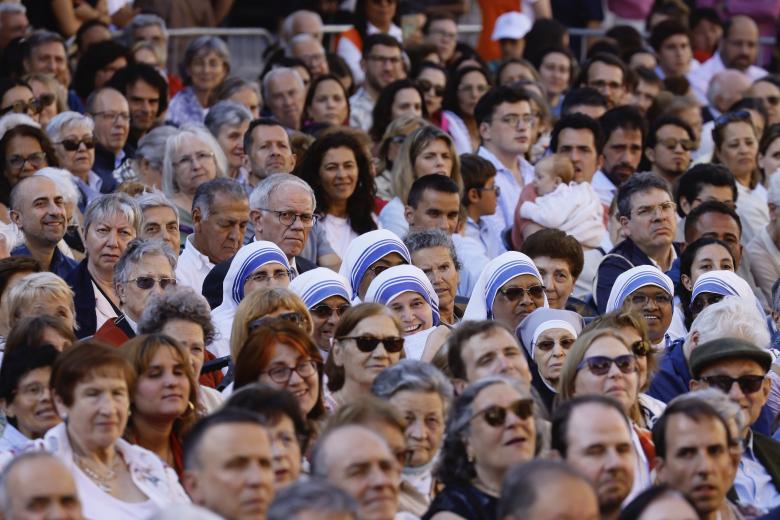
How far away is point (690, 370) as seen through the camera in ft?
29.7

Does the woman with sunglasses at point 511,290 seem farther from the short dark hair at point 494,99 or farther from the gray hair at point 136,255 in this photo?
the short dark hair at point 494,99

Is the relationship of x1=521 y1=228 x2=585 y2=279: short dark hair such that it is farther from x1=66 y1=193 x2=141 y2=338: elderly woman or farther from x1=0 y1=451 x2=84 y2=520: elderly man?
x1=0 y1=451 x2=84 y2=520: elderly man

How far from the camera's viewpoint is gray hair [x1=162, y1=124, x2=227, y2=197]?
12.1 metres

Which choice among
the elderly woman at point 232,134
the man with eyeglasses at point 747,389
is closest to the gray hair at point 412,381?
the man with eyeglasses at point 747,389

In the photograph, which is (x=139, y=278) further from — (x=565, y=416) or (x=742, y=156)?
(x=742, y=156)

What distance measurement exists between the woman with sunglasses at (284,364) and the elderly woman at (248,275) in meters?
1.75

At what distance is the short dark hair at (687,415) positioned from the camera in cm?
761

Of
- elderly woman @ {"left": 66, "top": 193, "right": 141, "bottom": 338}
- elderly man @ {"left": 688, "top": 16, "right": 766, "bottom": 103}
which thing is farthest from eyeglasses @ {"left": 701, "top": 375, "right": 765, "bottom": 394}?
elderly man @ {"left": 688, "top": 16, "right": 766, "bottom": 103}

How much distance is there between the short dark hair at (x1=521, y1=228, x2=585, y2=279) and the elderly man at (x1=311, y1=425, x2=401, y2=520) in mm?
4164

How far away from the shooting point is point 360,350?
28.2 feet

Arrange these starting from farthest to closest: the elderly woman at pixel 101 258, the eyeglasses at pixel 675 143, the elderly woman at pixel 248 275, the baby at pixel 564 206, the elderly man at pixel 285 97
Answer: the elderly man at pixel 285 97
the eyeglasses at pixel 675 143
the baby at pixel 564 206
the elderly woman at pixel 101 258
the elderly woman at pixel 248 275

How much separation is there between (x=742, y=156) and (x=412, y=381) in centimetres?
695

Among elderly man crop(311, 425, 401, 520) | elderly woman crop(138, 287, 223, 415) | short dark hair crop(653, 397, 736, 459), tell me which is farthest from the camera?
elderly woman crop(138, 287, 223, 415)

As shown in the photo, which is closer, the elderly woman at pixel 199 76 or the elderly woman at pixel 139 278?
the elderly woman at pixel 139 278
